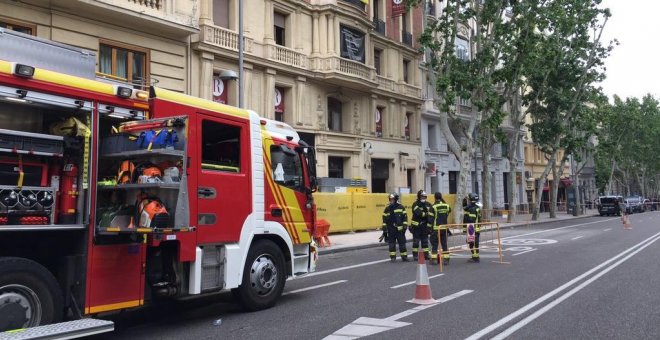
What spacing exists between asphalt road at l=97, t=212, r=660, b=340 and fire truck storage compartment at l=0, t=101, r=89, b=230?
1997mm

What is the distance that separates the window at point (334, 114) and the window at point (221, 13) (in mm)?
7848

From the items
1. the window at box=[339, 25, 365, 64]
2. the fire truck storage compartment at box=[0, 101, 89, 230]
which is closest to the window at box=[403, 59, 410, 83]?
the window at box=[339, 25, 365, 64]

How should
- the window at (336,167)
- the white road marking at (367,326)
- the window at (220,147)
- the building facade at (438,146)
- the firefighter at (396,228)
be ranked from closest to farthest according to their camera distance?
the white road marking at (367,326) → the window at (220,147) → the firefighter at (396,228) → the window at (336,167) → the building facade at (438,146)

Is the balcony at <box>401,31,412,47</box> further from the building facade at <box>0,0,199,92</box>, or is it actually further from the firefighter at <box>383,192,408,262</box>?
the firefighter at <box>383,192,408,262</box>

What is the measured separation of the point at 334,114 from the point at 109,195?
23749 mm

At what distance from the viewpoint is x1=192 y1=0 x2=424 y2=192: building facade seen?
75.7 ft

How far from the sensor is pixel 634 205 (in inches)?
2141

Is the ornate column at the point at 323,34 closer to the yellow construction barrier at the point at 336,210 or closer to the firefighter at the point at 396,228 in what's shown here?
the yellow construction barrier at the point at 336,210

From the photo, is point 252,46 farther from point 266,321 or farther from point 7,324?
point 7,324

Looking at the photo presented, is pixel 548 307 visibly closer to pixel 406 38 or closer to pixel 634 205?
pixel 406 38

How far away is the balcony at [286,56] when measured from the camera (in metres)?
24.6

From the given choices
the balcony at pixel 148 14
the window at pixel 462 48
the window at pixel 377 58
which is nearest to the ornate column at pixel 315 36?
the window at pixel 377 58

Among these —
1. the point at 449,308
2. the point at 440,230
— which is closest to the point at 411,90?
the point at 440,230

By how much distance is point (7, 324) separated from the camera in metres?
5.23
